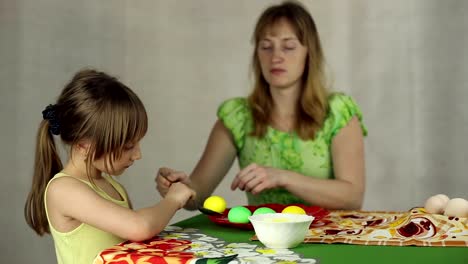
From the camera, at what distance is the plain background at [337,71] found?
382cm

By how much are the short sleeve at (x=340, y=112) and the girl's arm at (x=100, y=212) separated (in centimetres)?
91

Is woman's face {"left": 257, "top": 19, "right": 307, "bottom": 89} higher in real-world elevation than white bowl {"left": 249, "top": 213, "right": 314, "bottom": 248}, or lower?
higher

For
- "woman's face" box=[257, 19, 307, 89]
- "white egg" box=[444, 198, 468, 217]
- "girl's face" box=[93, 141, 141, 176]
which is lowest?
"white egg" box=[444, 198, 468, 217]

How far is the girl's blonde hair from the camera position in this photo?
1666 millimetres

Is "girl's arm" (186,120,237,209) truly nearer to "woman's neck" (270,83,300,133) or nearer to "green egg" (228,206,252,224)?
"woman's neck" (270,83,300,133)

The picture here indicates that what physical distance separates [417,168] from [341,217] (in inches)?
87.0

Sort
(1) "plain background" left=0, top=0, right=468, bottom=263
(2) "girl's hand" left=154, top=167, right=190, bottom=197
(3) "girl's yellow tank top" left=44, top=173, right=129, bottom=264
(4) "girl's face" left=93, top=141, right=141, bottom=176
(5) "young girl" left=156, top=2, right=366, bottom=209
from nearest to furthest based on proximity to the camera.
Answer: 1. (3) "girl's yellow tank top" left=44, top=173, right=129, bottom=264
2. (4) "girl's face" left=93, top=141, right=141, bottom=176
3. (2) "girl's hand" left=154, top=167, right=190, bottom=197
4. (5) "young girl" left=156, top=2, right=366, bottom=209
5. (1) "plain background" left=0, top=0, right=468, bottom=263

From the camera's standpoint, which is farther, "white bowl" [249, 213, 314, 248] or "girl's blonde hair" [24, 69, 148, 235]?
"girl's blonde hair" [24, 69, 148, 235]

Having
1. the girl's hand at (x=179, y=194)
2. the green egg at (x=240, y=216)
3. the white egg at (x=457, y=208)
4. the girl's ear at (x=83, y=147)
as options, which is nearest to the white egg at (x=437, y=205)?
the white egg at (x=457, y=208)

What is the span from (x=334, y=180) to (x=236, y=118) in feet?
1.36

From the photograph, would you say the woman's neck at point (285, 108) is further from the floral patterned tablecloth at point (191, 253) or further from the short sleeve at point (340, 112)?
the floral patterned tablecloth at point (191, 253)

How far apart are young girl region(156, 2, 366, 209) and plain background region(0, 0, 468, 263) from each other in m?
1.31

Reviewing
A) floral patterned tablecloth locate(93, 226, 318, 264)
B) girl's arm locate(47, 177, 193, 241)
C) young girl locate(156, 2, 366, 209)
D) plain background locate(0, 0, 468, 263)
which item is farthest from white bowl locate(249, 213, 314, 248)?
plain background locate(0, 0, 468, 263)

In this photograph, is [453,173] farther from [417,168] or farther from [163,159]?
[163,159]
